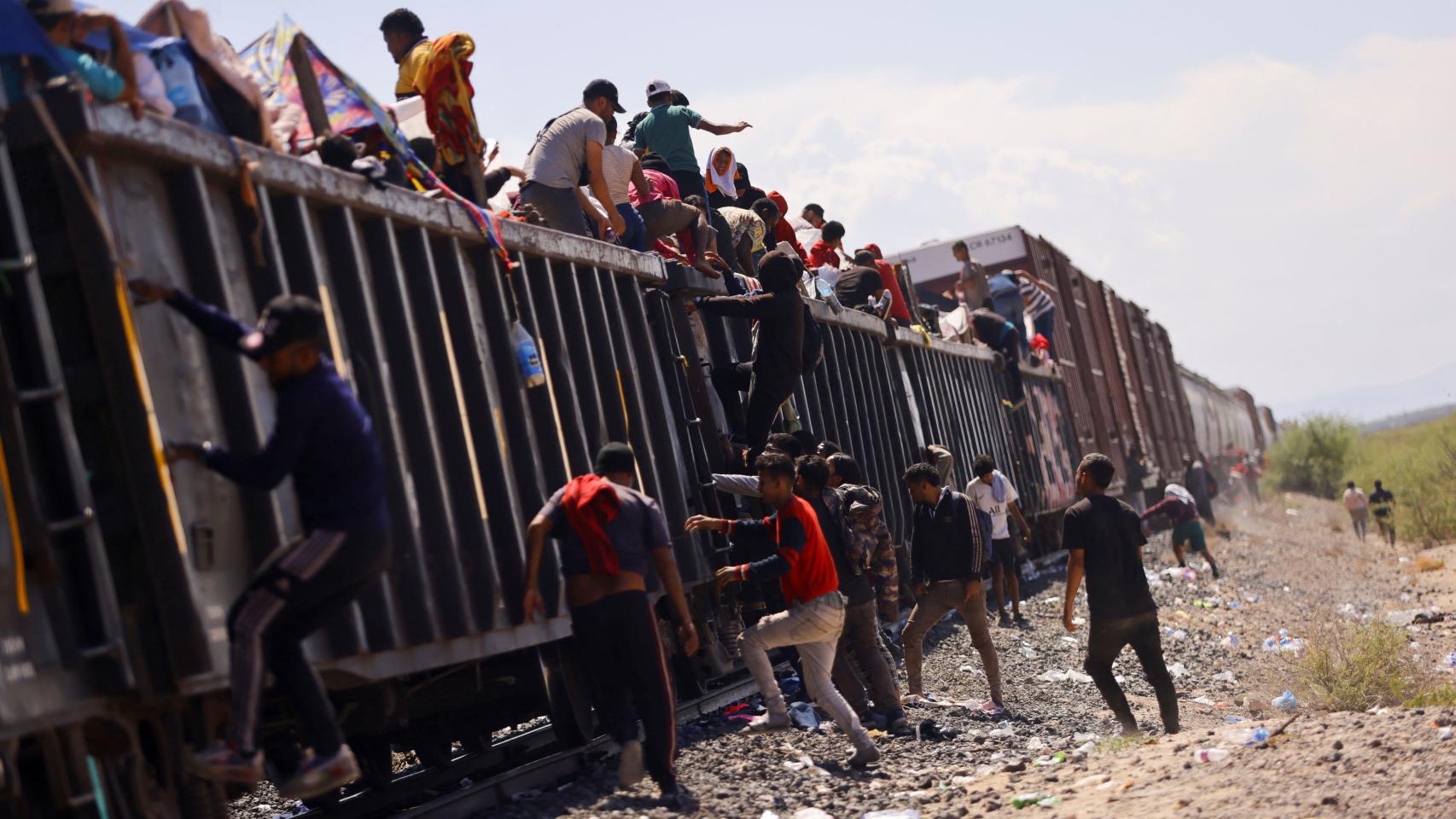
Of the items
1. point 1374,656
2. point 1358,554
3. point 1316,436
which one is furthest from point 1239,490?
point 1374,656

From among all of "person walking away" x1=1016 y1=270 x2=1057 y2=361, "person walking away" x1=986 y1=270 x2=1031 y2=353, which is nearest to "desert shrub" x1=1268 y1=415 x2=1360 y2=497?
"person walking away" x1=1016 y1=270 x2=1057 y2=361

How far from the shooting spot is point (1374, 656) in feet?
33.6

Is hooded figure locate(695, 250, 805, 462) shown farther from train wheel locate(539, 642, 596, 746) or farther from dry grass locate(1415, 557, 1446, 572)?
dry grass locate(1415, 557, 1446, 572)

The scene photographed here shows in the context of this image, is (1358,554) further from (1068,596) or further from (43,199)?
(43,199)

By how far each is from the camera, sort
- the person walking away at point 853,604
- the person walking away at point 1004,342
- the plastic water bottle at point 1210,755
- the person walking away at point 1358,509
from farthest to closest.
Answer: the person walking away at point 1358,509
the person walking away at point 1004,342
the person walking away at point 853,604
the plastic water bottle at point 1210,755

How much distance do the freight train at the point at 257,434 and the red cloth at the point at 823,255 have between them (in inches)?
201

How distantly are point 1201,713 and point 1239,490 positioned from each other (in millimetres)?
36583

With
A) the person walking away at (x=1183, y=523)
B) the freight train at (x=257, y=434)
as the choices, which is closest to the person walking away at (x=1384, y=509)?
the person walking away at (x=1183, y=523)

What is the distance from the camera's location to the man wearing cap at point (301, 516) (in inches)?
173

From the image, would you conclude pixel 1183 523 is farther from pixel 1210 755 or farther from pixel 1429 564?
pixel 1210 755

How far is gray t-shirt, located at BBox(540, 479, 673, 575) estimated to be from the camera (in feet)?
19.7

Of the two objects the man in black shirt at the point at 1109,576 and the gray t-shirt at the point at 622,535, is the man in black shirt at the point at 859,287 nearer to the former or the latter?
the man in black shirt at the point at 1109,576

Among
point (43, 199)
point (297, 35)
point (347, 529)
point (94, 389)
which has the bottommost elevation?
point (347, 529)

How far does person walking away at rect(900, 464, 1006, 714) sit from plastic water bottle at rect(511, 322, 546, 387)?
337 cm
